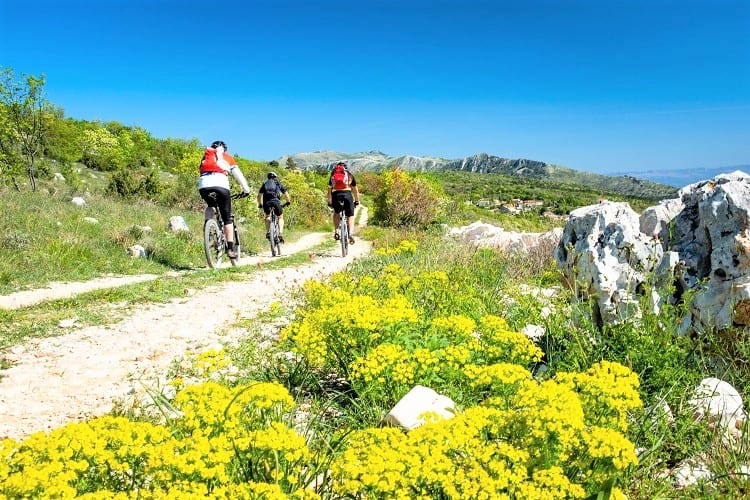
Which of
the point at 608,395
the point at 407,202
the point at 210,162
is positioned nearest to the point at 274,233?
the point at 210,162

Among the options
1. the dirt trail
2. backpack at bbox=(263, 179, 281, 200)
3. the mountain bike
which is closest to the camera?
the dirt trail

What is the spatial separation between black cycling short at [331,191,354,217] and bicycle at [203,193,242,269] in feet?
9.72

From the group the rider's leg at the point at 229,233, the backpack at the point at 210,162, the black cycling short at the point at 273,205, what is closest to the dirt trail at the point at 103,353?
the rider's leg at the point at 229,233

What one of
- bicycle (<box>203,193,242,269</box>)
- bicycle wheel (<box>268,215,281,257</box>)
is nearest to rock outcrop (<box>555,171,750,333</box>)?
bicycle (<box>203,193,242,269</box>)

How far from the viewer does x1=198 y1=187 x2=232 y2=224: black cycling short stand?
10432mm

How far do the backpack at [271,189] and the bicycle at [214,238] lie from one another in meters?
2.68

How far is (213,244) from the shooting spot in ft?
36.6

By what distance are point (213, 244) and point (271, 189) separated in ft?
10.7

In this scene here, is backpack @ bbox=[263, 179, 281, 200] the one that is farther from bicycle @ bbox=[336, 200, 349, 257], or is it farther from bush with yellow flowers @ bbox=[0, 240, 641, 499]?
bush with yellow flowers @ bbox=[0, 240, 641, 499]

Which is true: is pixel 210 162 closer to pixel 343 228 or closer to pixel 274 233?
pixel 274 233

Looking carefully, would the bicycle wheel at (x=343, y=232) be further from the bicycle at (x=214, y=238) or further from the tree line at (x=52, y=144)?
the tree line at (x=52, y=144)

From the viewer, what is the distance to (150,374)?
16.0 ft

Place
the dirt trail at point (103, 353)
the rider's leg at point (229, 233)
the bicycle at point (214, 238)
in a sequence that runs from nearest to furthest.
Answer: the dirt trail at point (103, 353)
the bicycle at point (214, 238)
the rider's leg at point (229, 233)

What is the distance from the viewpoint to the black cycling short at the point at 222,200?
10432mm
